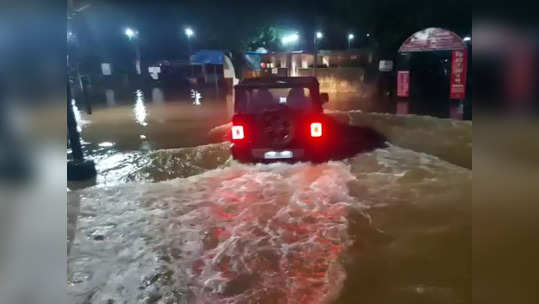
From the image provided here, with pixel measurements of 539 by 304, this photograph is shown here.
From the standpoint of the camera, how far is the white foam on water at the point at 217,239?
421cm

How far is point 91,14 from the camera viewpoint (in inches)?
1533

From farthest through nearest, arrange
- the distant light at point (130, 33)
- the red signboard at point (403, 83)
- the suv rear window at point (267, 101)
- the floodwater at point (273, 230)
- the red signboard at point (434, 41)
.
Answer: the distant light at point (130, 33), the red signboard at point (403, 83), the red signboard at point (434, 41), the suv rear window at point (267, 101), the floodwater at point (273, 230)

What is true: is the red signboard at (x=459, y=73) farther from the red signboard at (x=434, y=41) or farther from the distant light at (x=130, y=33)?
the distant light at (x=130, y=33)

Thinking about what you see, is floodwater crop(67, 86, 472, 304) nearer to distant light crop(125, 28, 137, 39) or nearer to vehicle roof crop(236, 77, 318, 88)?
vehicle roof crop(236, 77, 318, 88)

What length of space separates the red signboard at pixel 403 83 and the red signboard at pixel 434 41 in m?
2.10

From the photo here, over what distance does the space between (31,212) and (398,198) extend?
601cm

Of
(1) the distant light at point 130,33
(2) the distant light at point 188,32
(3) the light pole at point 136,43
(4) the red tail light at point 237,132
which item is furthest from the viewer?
(2) the distant light at point 188,32

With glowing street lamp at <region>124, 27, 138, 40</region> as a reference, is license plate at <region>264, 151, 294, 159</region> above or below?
below

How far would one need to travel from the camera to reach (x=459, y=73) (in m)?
16.6

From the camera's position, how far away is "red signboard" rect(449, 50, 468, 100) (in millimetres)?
16330

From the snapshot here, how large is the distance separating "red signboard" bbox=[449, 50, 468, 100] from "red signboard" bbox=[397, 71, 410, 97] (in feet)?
10.6

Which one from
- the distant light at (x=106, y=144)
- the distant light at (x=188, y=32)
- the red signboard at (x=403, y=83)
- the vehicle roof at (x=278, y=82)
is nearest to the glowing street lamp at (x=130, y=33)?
the distant light at (x=188, y=32)

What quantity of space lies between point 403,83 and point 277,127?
14.2m

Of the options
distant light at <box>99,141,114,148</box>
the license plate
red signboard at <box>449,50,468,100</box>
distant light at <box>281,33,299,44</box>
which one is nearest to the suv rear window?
the license plate
